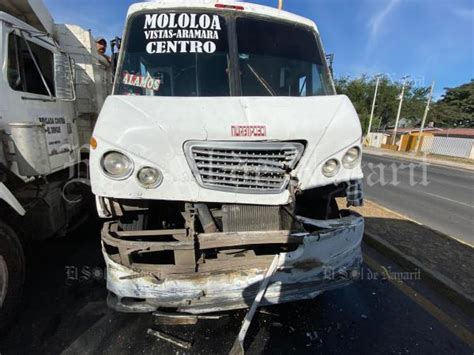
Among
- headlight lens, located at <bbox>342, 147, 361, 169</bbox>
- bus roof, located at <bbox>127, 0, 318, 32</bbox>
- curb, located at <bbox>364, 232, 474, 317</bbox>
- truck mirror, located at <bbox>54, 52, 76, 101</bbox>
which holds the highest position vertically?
bus roof, located at <bbox>127, 0, 318, 32</bbox>

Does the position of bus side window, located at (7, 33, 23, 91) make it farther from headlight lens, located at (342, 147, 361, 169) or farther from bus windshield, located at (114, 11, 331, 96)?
headlight lens, located at (342, 147, 361, 169)

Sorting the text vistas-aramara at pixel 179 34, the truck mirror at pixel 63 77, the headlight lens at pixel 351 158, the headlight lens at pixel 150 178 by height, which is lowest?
the headlight lens at pixel 150 178

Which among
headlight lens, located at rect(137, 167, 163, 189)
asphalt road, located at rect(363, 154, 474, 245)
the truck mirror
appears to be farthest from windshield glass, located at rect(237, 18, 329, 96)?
asphalt road, located at rect(363, 154, 474, 245)

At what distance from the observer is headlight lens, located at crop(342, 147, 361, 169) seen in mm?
2637

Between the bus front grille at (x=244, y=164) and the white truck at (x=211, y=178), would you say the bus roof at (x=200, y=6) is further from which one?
the bus front grille at (x=244, y=164)

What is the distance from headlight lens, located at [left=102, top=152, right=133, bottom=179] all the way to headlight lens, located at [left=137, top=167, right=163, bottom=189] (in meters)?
0.10

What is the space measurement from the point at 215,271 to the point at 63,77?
127 inches

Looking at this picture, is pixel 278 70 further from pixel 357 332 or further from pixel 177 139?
pixel 357 332

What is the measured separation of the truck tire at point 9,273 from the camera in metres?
2.57

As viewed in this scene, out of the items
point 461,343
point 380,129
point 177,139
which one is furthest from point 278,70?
point 380,129

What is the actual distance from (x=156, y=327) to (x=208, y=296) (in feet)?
2.95

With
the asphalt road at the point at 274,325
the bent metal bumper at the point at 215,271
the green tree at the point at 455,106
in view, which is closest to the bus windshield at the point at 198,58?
the bent metal bumper at the point at 215,271

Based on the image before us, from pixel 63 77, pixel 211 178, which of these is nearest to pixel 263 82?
pixel 211 178

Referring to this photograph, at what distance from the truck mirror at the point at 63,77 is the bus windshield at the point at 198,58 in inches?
44.2
